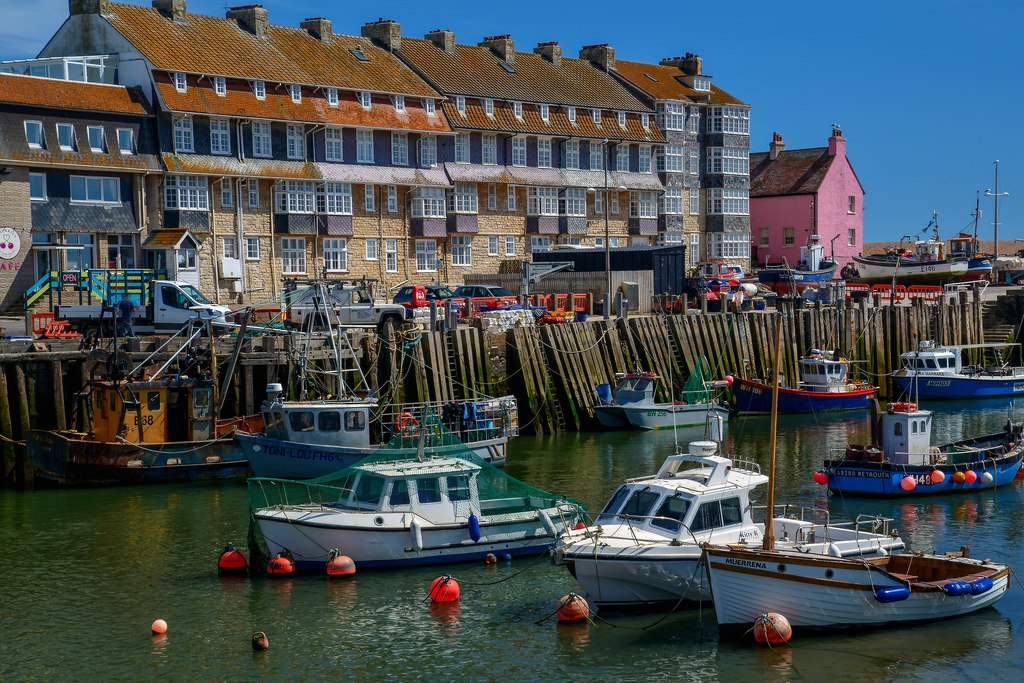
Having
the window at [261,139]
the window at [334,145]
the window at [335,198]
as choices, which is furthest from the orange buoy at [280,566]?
the window at [334,145]

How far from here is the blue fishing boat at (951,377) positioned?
189 feet

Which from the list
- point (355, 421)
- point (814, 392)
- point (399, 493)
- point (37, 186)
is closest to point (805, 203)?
point (814, 392)

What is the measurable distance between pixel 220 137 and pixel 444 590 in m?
37.6

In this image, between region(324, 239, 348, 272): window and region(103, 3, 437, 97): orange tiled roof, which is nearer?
region(103, 3, 437, 97): orange tiled roof

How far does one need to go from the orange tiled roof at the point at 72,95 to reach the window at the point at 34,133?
813mm

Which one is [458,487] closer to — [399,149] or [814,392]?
[814,392]

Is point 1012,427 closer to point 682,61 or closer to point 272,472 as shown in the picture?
point 272,472

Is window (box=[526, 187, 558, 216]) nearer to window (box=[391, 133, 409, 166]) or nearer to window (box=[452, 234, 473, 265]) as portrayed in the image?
window (box=[452, 234, 473, 265])

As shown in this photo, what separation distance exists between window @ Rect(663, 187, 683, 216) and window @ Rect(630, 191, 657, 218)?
1.22 metres

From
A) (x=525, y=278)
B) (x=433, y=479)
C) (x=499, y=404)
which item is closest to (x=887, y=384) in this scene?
(x=525, y=278)

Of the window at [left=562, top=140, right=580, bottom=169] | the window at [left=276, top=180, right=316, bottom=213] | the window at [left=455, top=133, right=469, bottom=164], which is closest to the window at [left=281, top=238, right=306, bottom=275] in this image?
the window at [left=276, top=180, right=316, bottom=213]

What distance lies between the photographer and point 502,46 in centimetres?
7538

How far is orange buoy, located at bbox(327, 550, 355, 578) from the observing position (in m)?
27.3

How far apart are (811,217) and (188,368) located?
53.8 metres
